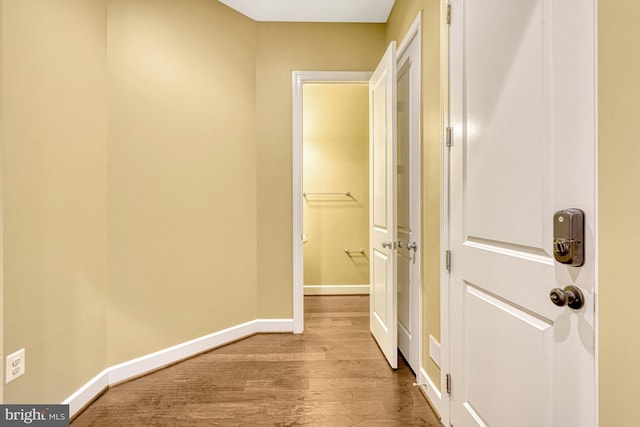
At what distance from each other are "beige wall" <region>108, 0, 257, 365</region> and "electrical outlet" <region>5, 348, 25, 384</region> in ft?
1.95

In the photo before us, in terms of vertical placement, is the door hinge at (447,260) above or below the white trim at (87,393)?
above

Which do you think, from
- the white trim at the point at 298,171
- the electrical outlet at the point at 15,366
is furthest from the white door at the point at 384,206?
the electrical outlet at the point at 15,366

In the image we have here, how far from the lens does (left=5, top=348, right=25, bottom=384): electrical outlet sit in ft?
5.06

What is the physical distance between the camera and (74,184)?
193 cm

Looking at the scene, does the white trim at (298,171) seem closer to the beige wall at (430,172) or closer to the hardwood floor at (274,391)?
the hardwood floor at (274,391)

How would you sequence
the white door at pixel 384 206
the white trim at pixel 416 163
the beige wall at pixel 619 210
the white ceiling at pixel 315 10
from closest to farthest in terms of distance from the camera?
the beige wall at pixel 619 210 → the white trim at pixel 416 163 → the white door at pixel 384 206 → the white ceiling at pixel 315 10

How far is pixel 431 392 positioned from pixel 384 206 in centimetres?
123

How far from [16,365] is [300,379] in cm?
147

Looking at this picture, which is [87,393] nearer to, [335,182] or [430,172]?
[430,172]

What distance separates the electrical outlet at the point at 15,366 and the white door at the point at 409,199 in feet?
6.83

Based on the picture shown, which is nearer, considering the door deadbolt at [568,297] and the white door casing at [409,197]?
the door deadbolt at [568,297]

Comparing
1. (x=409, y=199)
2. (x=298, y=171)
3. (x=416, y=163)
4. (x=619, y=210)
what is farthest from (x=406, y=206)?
(x=619, y=210)

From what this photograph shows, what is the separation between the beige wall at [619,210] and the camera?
2.56ft

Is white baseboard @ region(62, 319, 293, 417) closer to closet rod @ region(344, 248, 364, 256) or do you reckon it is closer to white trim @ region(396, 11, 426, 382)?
white trim @ region(396, 11, 426, 382)
